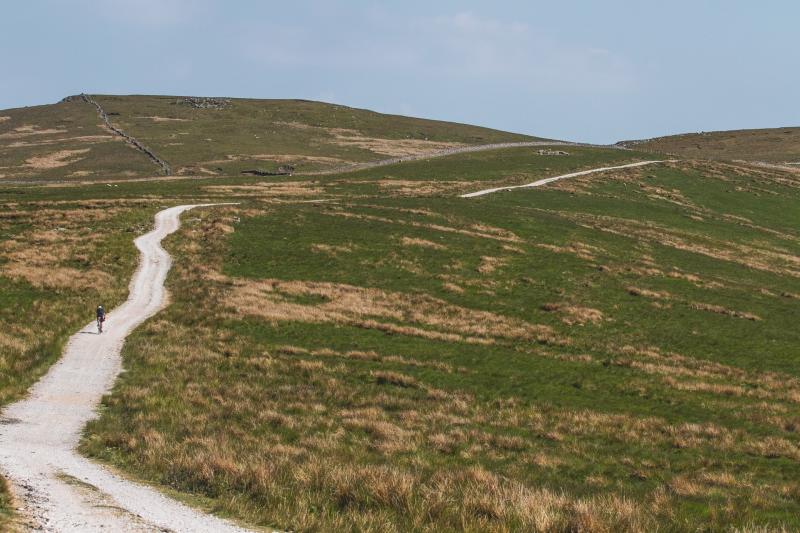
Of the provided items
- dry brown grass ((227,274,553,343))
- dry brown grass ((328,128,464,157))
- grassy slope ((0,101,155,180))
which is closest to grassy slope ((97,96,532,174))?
dry brown grass ((328,128,464,157))

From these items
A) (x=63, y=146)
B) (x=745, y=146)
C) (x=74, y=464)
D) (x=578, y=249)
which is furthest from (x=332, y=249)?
(x=745, y=146)

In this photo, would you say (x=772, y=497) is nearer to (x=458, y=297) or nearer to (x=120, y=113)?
(x=458, y=297)

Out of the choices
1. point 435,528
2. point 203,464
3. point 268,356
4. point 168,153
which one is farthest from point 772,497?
point 168,153

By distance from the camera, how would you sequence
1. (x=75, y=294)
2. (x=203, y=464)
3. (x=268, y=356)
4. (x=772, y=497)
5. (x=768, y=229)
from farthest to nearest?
1. (x=768, y=229)
2. (x=75, y=294)
3. (x=268, y=356)
4. (x=772, y=497)
5. (x=203, y=464)

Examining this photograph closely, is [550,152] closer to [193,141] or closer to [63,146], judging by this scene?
[193,141]

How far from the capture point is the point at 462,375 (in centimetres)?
2900

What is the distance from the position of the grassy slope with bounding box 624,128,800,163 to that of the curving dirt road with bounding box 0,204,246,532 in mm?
149507

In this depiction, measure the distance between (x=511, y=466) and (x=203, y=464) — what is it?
8.65m

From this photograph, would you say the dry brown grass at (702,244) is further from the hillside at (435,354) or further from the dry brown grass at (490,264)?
the dry brown grass at (490,264)

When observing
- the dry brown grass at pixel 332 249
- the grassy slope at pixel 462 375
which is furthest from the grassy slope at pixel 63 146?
the dry brown grass at pixel 332 249

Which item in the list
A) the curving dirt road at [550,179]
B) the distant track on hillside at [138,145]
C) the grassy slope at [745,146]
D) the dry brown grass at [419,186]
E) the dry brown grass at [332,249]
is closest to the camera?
the dry brown grass at [332,249]

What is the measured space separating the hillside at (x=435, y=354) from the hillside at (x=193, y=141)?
3863 centimetres

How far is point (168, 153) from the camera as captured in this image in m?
135

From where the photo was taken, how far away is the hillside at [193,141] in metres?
122
